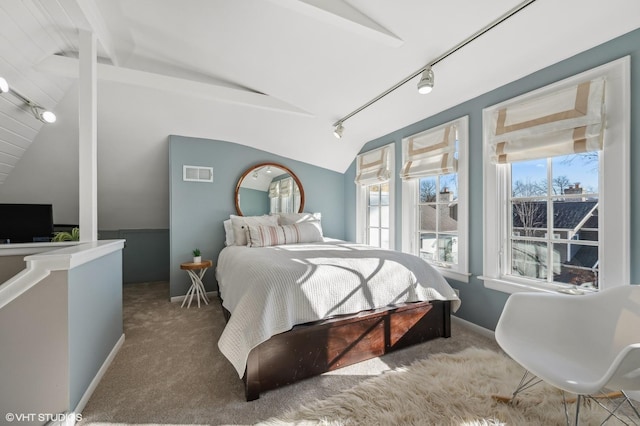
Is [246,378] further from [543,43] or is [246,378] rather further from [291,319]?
[543,43]

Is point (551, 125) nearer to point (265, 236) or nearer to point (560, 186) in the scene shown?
point (560, 186)

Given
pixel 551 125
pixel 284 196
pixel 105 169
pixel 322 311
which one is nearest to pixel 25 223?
pixel 105 169

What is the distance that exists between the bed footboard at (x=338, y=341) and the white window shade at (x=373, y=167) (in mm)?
1830

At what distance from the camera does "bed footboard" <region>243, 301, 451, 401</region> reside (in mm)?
1659

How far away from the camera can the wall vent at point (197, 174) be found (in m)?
3.54

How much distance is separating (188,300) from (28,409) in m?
2.19

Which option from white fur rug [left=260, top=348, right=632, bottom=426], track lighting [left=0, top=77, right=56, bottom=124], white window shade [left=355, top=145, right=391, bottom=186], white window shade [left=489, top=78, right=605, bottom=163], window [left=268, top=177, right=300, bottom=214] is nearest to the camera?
white fur rug [left=260, top=348, right=632, bottom=426]

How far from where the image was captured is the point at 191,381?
70.0 inches

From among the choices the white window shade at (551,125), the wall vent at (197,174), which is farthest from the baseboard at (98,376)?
the white window shade at (551,125)

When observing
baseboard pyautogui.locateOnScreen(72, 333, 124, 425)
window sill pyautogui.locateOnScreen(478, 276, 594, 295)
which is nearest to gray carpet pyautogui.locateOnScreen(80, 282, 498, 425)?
baseboard pyautogui.locateOnScreen(72, 333, 124, 425)

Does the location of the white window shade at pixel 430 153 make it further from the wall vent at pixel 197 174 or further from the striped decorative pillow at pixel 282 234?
the wall vent at pixel 197 174

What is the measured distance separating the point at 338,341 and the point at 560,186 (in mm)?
2050

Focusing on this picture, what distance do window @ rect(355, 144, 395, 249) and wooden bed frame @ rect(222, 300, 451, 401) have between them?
132cm

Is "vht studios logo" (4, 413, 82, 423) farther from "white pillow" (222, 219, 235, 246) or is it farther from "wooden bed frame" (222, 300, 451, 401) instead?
"white pillow" (222, 219, 235, 246)
